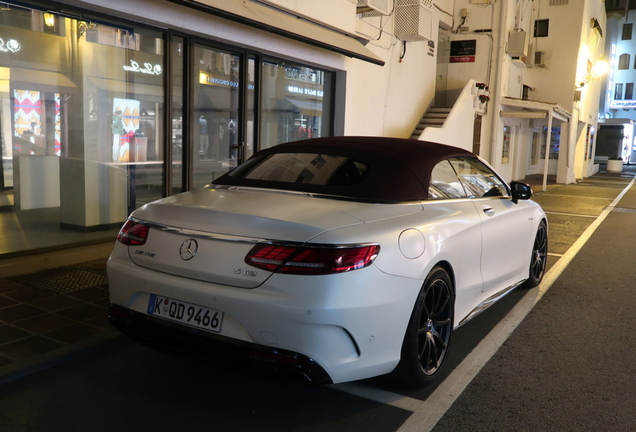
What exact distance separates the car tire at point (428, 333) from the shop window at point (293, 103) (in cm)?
662

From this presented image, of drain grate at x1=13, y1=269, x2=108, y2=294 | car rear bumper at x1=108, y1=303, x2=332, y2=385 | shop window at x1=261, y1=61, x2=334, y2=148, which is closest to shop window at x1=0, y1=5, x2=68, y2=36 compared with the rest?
drain grate at x1=13, y1=269, x2=108, y2=294

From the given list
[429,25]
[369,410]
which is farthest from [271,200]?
[429,25]

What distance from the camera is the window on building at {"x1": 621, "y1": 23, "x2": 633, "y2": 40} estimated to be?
5744cm

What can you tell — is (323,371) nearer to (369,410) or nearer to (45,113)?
(369,410)

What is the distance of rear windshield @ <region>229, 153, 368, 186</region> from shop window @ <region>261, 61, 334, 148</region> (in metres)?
5.67

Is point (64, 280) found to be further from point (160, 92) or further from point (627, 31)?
point (627, 31)

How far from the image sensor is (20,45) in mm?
6012

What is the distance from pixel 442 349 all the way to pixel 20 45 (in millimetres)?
5234

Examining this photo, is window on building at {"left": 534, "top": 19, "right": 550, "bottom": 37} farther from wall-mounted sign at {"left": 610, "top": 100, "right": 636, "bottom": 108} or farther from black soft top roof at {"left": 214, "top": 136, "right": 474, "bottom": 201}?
wall-mounted sign at {"left": 610, "top": 100, "right": 636, "bottom": 108}

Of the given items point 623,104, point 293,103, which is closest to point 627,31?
point 623,104

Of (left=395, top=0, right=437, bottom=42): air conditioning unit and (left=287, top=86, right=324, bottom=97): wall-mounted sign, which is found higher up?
(left=395, top=0, right=437, bottom=42): air conditioning unit

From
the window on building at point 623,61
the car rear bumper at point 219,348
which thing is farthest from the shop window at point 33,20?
the window on building at point 623,61

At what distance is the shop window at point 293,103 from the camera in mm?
9898

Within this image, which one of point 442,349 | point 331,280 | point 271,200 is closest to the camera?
point 331,280
